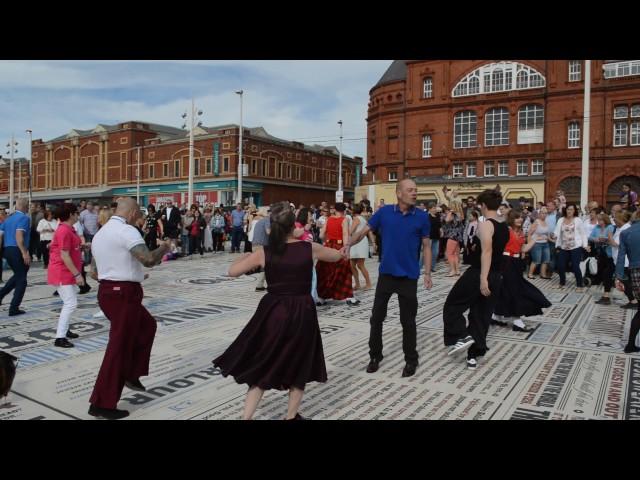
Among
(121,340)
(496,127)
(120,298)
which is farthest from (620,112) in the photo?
(121,340)

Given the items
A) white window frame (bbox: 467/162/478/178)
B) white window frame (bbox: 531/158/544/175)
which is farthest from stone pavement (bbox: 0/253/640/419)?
white window frame (bbox: 467/162/478/178)

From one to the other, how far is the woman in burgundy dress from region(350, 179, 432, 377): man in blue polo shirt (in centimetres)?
178

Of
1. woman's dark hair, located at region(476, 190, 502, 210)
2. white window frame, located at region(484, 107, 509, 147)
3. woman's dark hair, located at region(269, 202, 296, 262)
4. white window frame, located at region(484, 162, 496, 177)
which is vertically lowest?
woman's dark hair, located at region(269, 202, 296, 262)

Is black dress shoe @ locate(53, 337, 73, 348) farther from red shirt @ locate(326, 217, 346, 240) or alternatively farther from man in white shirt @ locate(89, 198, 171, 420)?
red shirt @ locate(326, 217, 346, 240)

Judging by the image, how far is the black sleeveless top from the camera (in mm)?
5641

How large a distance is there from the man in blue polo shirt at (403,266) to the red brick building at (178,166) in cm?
4607

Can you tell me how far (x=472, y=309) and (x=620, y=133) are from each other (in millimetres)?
40313

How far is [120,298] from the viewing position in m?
4.28

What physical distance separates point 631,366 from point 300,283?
4.23m

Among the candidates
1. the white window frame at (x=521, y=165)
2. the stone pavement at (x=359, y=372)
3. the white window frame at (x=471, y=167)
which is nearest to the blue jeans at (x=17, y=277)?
the stone pavement at (x=359, y=372)

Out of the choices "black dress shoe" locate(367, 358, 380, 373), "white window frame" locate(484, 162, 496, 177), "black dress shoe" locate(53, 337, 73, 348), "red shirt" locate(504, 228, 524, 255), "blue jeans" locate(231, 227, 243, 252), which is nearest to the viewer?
"black dress shoe" locate(367, 358, 380, 373)

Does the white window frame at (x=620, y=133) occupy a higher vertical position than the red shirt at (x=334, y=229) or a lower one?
higher

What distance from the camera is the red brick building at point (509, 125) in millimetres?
38875

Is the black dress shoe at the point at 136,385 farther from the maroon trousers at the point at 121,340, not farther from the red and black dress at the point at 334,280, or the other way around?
the red and black dress at the point at 334,280
